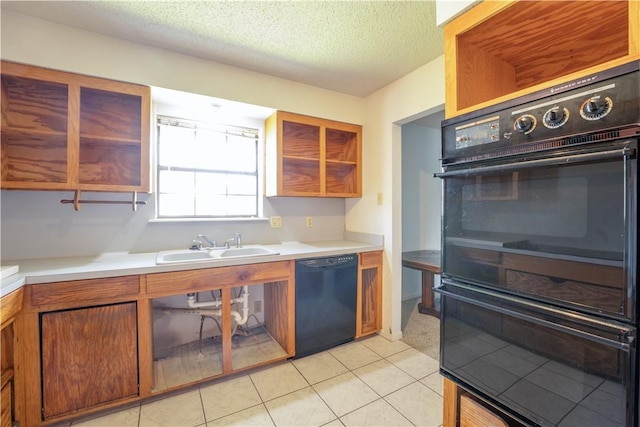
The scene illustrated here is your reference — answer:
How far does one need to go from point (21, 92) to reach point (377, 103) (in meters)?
2.78

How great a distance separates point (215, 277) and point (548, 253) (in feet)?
6.04

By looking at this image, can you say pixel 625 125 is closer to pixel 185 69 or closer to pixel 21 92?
pixel 185 69

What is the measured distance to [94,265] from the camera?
1.72 metres

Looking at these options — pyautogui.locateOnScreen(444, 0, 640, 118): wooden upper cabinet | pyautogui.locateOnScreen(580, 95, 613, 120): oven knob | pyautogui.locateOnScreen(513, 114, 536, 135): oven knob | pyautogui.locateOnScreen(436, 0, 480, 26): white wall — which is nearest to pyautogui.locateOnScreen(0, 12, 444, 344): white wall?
pyautogui.locateOnScreen(444, 0, 640, 118): wooden upper cabinet

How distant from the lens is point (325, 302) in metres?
2.34

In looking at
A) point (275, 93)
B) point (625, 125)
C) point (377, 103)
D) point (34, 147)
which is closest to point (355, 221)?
point (377, 103)

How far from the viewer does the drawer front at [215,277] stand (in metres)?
1.75

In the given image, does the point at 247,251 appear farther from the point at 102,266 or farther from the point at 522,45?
the point at 522,45

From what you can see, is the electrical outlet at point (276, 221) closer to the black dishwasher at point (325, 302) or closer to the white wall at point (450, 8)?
the black dishwasher at point (325, 302)

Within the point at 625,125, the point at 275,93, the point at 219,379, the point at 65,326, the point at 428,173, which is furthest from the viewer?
the point at 428,173

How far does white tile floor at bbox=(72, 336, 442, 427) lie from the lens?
160 centimetres

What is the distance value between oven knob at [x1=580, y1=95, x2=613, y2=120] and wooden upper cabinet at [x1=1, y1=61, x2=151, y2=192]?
239cm

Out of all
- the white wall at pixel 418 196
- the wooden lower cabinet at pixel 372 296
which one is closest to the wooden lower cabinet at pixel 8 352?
the wooden lower cabinet at pixel 372 296

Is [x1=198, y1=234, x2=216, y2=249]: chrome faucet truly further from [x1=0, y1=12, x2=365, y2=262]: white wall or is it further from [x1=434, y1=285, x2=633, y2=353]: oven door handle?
[x1=434, y1=285, x2=633, y2=353]: oven door handle
